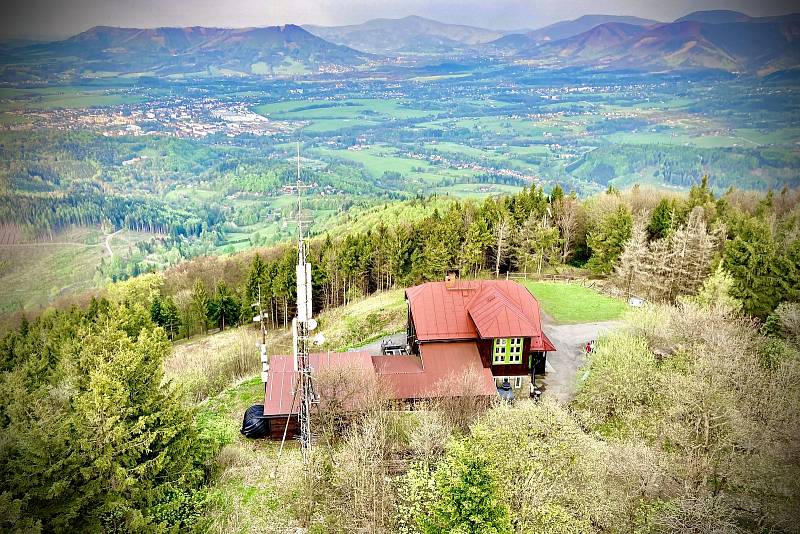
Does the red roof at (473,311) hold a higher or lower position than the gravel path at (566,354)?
higher

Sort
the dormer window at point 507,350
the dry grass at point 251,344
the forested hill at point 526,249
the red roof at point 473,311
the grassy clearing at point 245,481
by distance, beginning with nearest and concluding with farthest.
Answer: the grassy clearing at point 245,481, the red roof at point 473,311, the dormer window at point 507,350, the dry grass at point 251,344, the forested hill at point 526,249

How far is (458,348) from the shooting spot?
1359 inches

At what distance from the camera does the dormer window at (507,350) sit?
34375mm

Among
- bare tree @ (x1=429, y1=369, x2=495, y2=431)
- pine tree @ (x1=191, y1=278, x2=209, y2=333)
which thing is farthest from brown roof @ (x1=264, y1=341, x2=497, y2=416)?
pine tree @ (x1=191, y1=278, x2=209, y2=333)

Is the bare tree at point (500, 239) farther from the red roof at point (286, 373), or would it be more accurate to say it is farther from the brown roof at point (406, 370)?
the red roof at point (286, 373)

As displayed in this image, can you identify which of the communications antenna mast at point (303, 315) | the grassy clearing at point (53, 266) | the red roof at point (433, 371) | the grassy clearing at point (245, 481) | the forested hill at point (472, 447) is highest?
the communications antenna mast at point (303, 315)

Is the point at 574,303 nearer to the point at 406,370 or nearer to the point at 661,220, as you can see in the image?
the point at 661,220

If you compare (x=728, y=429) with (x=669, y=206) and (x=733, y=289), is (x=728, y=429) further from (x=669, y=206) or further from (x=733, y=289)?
(x=669, y=206)

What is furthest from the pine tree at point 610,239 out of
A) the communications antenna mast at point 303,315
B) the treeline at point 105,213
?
the treeline at point 105,213

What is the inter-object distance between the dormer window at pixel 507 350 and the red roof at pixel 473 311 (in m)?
1.05

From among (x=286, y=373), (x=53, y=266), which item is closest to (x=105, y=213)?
(x=53, y=266)

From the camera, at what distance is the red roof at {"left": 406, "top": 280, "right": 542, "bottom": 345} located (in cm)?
3375

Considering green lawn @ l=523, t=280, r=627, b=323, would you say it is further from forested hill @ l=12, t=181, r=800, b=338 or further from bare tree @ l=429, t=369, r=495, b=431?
bare tree @ l=429, t=369, r=495, b=431

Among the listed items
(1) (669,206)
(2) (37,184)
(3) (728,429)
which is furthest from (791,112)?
(2) (37,184)
